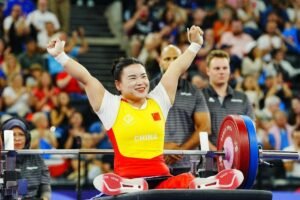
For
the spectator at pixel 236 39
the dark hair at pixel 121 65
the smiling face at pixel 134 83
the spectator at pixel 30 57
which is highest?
the spectator at pixel 236 39

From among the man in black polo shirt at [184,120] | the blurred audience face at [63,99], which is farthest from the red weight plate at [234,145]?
the blurred audience face at [63,99]

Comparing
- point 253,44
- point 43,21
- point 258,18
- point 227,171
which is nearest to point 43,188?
point 227,171

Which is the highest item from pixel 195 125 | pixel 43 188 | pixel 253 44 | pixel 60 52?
pixel 253 44

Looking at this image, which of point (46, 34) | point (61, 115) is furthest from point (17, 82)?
point (46, 34)

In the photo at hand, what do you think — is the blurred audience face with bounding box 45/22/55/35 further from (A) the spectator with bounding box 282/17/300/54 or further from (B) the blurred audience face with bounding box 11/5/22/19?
(A) the spectator with bounding box 282/17/300/54

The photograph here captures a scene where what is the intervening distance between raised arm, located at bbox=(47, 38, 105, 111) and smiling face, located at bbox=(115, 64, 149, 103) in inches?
9.1

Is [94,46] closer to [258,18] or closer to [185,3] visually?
[185,3]

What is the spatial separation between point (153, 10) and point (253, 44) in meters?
2.28

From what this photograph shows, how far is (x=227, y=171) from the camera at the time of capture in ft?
23.0

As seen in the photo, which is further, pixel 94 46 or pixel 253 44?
pixel 94 46

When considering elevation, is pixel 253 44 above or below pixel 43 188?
above

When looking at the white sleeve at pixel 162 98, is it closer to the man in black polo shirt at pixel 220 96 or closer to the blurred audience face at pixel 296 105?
the man in black polo shirt at pixel 220 96

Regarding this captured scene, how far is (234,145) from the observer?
25.3ft

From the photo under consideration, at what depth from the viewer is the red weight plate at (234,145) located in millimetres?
7465
